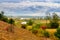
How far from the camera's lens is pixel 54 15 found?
197ft

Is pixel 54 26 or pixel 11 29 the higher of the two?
pixel 11 29

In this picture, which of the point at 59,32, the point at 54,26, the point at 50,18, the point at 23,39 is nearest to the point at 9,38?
the point at 23,39

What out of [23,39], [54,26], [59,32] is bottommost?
[54,26]

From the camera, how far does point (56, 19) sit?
188ft

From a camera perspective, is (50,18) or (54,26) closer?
(54,26)

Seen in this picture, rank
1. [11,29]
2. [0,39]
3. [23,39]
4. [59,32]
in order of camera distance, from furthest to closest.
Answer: [59,32]
[11,29]
[23,39]
[0,39]

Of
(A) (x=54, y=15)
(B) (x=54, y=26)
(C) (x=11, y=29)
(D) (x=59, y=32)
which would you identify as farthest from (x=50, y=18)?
(C) (x=11, y=29)

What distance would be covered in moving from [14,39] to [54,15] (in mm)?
47496

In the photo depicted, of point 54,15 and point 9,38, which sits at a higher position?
point 9,38

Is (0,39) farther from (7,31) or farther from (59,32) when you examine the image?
(59,32)

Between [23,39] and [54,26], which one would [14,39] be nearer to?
[23,39]

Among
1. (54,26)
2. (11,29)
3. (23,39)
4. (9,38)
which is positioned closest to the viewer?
(9,38)

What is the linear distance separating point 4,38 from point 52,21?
44.7 meters

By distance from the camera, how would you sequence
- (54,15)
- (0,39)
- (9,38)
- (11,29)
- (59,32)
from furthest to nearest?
(54,15), (59,32), (11,29), (9,38), (0,39)
